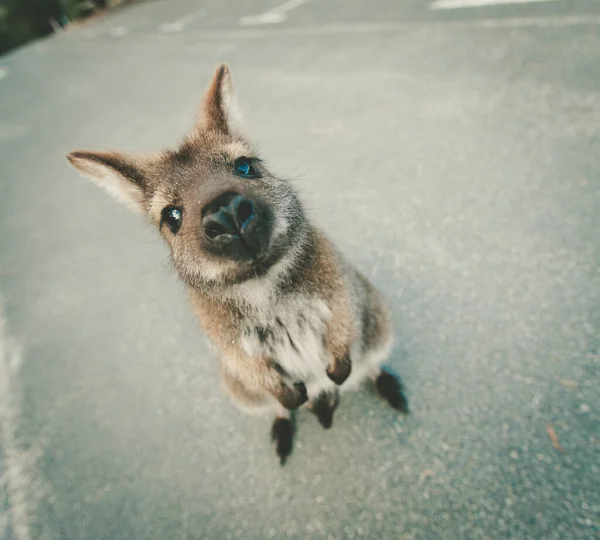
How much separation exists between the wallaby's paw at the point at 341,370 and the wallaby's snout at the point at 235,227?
2.34ft

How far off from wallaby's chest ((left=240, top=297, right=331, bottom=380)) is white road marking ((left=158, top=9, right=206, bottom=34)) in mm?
9752

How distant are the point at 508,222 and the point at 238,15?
824 cm

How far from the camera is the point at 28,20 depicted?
56.6 ft

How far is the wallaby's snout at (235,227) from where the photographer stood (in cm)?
128

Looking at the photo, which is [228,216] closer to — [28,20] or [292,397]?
[292,397]

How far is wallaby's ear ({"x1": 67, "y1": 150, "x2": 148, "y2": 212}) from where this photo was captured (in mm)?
1562

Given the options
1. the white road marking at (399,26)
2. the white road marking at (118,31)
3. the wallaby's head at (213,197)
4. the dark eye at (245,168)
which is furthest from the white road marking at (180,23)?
the dark eye at (245,168)

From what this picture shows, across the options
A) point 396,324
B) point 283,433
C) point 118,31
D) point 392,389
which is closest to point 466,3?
point 396,324

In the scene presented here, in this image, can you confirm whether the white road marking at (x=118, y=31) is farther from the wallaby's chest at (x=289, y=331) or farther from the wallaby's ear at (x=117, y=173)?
the wallaby's chest at (x=289, y=331)

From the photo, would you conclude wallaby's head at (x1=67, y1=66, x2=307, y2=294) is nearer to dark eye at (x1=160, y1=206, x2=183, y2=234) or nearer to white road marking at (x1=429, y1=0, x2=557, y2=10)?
dark eye at (x1=160, y1=206, x2=183, y2=234)

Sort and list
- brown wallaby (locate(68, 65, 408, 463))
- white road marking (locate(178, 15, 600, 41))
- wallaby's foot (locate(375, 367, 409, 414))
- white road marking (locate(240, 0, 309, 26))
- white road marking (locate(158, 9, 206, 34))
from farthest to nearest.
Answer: white road marking (locate(158, 9, 206, 34)) < white road marking (locate(240, 0, 309, 26)) < white road marking (locate(178, 15, 600, 41)) < wallaby's foot (locate(375, 367, 409, 414)) < brown wallaby (locate(68, 65, 408, 463))

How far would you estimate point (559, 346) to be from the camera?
196 centimetres

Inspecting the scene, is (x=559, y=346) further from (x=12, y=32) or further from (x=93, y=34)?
(x=12, y=32)

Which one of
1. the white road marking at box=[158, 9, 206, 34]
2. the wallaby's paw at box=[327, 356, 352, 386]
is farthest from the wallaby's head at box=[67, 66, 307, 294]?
the white road marking at box=[158, 9, 206, 34]
